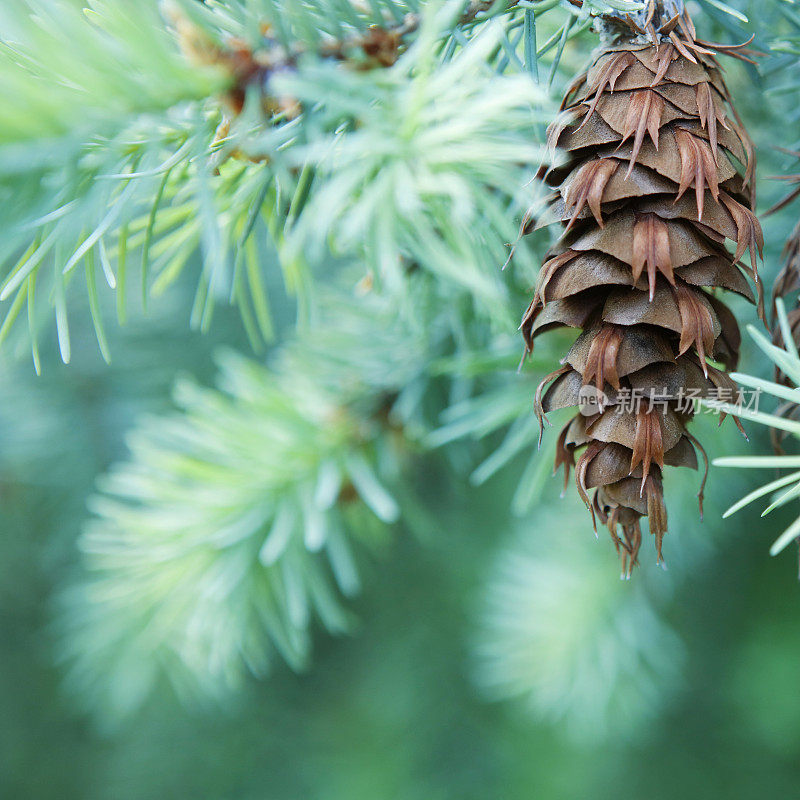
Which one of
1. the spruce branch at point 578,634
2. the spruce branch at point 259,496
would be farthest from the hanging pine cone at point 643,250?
the spruce branch at point 578,634

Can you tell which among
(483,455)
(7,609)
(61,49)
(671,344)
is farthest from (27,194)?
(7,609)

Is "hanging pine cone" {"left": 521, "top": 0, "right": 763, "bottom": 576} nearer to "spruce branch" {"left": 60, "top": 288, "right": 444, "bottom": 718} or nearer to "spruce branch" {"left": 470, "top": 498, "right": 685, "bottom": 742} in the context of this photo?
"spruce branch" {"left": 60, "top": 288, "right": 444, "bottom": 718}

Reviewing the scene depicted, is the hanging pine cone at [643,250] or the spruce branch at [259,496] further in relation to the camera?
the spruce branch at [259,496]

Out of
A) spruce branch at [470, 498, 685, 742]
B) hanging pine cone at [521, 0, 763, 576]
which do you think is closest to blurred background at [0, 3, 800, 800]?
spruce branch at [470, 498, 685, 742]

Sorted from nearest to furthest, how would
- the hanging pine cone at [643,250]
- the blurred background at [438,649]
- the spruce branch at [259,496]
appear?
the hanging pine cone at [643,250], the spruce branch at [259,496], the blurred background at [438,649]

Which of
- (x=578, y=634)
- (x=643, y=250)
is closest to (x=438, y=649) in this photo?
(x=578, y=634)

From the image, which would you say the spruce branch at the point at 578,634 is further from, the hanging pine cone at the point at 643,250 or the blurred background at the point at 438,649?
the hanging pine cone at the point at 643,250

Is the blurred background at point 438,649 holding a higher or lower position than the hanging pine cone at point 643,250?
lower
